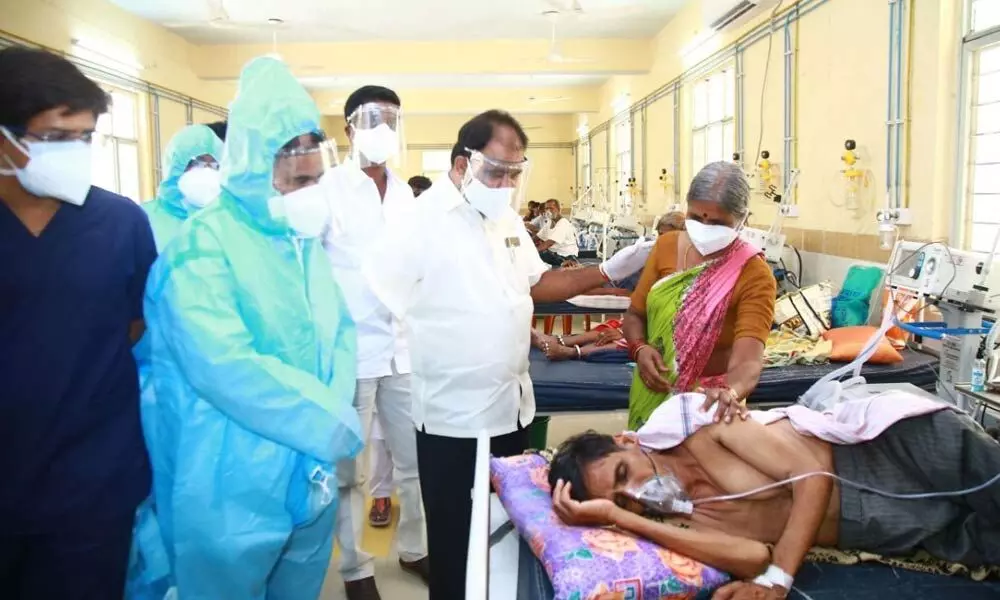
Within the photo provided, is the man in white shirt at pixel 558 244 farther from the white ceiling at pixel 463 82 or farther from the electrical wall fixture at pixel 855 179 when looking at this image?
the white ceiling at pixel 463 82

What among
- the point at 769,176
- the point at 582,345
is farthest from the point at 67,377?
the point at 769,176

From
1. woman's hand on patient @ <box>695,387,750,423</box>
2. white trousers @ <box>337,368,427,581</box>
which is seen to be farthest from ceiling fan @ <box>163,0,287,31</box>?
woman's hand on patient @ <box>695,387,750,423</box>

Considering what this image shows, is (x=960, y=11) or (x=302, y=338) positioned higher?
(x=960, y=11)

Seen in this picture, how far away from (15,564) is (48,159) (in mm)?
759

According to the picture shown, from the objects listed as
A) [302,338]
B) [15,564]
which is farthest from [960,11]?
[15,564]

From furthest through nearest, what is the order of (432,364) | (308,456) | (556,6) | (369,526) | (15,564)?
(556,6) → (369,526) → (432,364) → (308,456) → (15,564)

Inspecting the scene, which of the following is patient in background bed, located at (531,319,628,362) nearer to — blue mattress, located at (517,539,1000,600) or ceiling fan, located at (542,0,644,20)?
blue mattress, located at (517,539,1000,600)

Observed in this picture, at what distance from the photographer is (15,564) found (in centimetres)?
134

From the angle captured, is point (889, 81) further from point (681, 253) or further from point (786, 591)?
point (786, 591)

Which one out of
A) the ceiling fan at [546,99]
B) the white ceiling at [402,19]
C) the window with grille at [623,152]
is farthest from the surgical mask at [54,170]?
the ceiling fan at [546,99]

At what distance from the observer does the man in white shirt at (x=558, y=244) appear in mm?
6609

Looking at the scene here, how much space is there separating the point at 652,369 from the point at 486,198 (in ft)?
2.29

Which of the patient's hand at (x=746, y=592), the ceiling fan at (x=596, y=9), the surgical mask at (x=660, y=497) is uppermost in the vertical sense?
the ceiling fan at (x=596, y=9)

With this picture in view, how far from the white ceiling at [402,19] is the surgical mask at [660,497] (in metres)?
5.53
